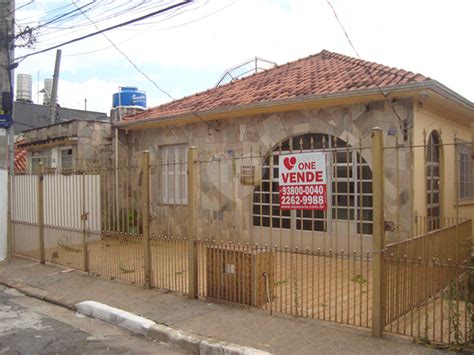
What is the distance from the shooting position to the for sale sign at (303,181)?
549 centimetres

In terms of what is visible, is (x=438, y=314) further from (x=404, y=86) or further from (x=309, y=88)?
(x=309, y=88)

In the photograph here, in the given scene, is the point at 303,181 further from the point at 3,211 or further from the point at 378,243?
the point at 3,211

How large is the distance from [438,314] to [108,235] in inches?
209

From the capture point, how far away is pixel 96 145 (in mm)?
13969

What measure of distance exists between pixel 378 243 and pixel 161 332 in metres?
2.68

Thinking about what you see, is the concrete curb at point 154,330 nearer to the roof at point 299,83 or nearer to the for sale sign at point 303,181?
the for sale sign at point 303,181

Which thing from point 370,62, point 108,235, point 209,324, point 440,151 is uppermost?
point 370,62

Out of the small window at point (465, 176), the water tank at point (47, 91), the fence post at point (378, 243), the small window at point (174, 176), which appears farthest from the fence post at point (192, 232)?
the water tank at point (47, 91)

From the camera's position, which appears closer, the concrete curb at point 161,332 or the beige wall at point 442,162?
the concrete curb at point 161,332

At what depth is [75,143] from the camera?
13766mm

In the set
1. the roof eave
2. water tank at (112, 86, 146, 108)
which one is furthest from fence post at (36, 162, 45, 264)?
water tank at (112, 86, 146, 108)

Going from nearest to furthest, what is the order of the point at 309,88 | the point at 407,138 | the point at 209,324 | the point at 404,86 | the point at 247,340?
the point at 247,340 < the point at 209,324 < the point at 404,86 < the point at 407,138 < the point at 309,88

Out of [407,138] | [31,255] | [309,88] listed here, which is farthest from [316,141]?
[31,255]

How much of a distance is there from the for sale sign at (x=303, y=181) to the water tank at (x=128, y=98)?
10445 millimetres
